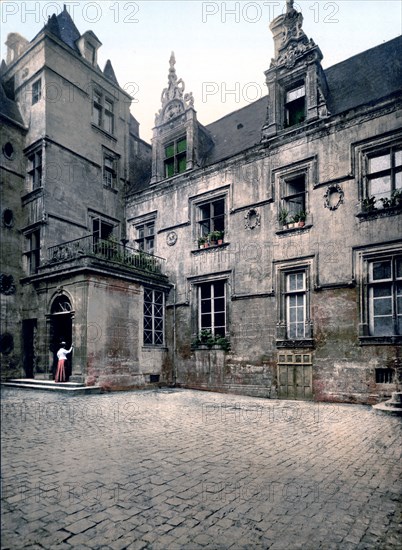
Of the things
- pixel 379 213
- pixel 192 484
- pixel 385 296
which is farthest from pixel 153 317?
pixel 192 484

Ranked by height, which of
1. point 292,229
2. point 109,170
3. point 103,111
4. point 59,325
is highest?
point 103,111

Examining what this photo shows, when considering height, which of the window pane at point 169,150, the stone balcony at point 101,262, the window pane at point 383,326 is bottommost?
the window pane at point 383,326

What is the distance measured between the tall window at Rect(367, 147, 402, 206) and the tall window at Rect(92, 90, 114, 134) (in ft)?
45.7

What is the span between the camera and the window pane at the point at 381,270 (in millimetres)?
12258

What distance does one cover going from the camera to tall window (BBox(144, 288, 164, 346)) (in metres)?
16.7

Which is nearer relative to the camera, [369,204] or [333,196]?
[369,204]

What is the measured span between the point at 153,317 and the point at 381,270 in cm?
957

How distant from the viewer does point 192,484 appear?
183 inches

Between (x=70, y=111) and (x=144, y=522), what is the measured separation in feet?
62.1

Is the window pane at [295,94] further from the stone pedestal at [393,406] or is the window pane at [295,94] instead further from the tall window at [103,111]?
the stone pedestal at [393,406]

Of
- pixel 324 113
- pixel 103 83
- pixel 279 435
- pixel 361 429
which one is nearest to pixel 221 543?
pixel 279 435

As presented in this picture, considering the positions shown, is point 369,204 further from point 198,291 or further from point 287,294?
point 198,291

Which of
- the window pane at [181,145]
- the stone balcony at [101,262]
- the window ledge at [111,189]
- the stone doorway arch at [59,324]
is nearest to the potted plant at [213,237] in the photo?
the stone balcony at [101,262]

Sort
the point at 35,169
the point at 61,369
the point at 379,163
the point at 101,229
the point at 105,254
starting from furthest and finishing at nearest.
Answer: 1. the point at 101,229
2. the point at 35,169
3. the point at 105,254
4. the point at 61,369
5. the point at 379,163
